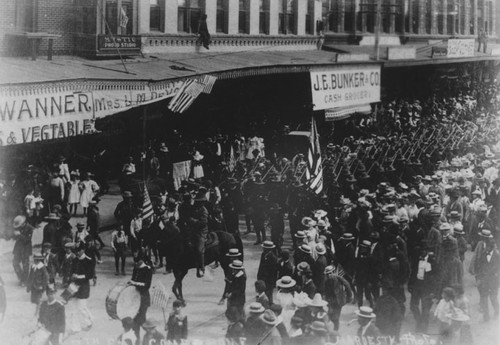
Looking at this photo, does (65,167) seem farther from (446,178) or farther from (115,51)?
(446,178)

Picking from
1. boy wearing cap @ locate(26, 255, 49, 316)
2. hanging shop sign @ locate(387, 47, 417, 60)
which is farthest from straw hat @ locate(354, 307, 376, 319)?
hanging shop sign @ locate(387, 47, 417, 60)

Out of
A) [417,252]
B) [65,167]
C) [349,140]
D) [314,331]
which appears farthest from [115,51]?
[314,331]

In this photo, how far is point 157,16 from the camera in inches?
842

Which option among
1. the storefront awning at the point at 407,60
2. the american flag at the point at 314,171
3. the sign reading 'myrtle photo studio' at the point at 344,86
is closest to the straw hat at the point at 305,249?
the american flag at the point at 314,171

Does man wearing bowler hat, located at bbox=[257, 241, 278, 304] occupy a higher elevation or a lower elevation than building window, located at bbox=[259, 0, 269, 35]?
lower

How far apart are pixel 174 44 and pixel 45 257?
12.3 m

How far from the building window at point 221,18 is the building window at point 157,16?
9.73ft

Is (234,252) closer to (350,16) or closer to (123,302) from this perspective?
(123,302)

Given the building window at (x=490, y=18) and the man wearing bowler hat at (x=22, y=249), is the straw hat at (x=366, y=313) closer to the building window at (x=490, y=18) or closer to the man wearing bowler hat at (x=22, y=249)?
the man wearing bowler hat at (x=22, y=249)

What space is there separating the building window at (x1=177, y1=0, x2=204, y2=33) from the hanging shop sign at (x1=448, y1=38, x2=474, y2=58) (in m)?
11.9

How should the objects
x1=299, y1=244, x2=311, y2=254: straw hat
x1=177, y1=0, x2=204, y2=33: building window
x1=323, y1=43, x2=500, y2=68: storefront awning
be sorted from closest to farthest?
1. x1=299, y1=244, x2=311, y2=254: straw hat
2. x1=177, y1=0, x2=204, y2=33: building window
3. x1=323, y1=43, x2=500, y2=68: storefront awning

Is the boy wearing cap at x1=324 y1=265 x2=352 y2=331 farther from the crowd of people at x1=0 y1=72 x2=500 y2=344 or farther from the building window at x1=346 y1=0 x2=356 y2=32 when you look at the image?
the building window at x1=346 y1=0 x2=356 y2=32

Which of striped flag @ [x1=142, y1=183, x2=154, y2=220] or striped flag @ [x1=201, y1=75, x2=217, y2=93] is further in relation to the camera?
striped flag @ [x1=201, y1=75, x2=217, y2=93]

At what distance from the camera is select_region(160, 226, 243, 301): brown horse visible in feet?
38.7
